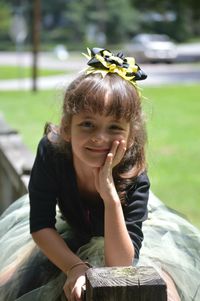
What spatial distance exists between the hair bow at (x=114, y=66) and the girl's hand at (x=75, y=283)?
0.71m

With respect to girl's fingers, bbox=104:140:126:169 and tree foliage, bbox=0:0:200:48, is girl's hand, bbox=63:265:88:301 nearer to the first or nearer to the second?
girl's fingers, bbox=104:140:126:169

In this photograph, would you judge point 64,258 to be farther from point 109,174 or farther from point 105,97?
point 105,97

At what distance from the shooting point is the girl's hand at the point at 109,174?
7.50ft

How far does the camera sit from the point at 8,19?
177 ft

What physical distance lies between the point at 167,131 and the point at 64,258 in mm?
8551

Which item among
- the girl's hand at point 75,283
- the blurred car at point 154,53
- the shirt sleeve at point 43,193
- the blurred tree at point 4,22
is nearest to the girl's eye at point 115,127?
the shirt sleeve at point 43,193

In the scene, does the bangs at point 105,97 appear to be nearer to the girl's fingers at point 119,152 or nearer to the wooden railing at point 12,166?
the girl's fingers at point 119,152

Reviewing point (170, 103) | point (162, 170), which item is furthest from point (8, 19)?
point (162, 170)

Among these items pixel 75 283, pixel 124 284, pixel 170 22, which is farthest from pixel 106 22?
pixel 124 284

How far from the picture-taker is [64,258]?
7.84 feet

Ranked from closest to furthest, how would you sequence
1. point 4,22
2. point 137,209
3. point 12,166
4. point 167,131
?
point 137,209
point 12,166
point 167,131
point 4,22

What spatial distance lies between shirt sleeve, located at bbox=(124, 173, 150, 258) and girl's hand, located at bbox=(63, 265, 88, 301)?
9.0 inches

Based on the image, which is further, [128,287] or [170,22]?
[170,22]

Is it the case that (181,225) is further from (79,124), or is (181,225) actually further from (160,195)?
(160,195)
